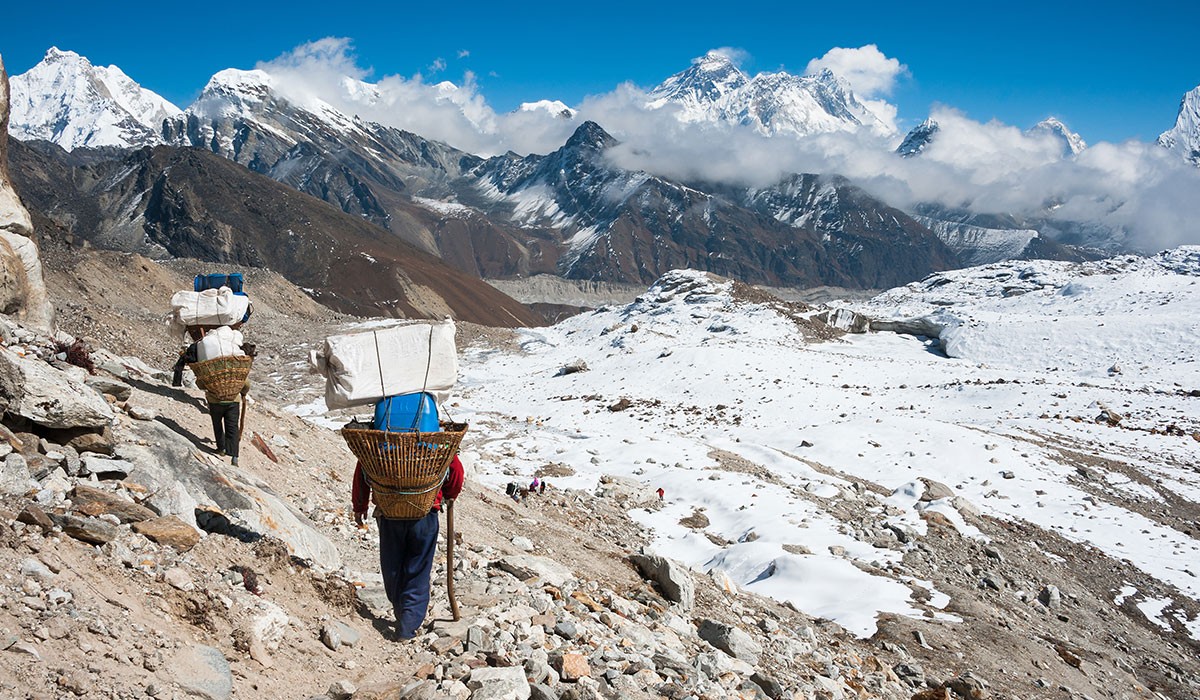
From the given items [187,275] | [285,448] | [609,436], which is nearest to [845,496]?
[609,436]

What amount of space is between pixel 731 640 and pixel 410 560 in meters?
2.82

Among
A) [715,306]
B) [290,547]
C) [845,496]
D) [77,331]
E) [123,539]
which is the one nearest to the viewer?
[123,539]

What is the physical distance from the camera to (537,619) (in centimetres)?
477

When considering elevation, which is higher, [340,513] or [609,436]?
[340,513]

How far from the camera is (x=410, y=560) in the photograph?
4449 mm

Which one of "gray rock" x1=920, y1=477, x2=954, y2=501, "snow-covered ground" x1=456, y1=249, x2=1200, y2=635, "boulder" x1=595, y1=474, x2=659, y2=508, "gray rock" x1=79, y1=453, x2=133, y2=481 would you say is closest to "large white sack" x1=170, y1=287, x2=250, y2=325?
"gray rock" x1=79, y1=453, x2=133, y2=481

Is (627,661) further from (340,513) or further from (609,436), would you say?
(609,436)

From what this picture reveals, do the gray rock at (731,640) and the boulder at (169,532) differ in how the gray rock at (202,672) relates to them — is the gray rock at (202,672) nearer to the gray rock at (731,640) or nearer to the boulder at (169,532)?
the boulder at (169,532)

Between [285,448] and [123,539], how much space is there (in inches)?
193

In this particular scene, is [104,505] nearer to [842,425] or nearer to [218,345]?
[218,345]

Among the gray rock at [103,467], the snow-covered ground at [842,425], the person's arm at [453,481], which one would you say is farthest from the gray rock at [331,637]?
the snow-covered ground at [842,425]

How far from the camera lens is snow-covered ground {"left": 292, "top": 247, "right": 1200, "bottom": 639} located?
11883 mm

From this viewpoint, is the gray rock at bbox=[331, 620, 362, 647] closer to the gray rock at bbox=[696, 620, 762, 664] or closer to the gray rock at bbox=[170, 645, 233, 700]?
the gray rock at bbox=[170, 645, 233, 700]

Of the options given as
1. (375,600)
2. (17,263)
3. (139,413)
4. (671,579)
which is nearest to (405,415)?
(375,600)
